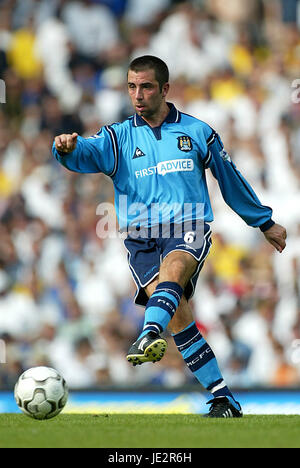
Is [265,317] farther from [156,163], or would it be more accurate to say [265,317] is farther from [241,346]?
[156,163]

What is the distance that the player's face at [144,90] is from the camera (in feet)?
18.2

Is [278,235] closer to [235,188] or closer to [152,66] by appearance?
[235,188]

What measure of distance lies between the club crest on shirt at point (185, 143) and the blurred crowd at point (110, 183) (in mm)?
3704

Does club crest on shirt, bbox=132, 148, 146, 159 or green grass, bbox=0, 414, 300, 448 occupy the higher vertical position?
club crest on shirt, bbox=132, 148, 146, 159

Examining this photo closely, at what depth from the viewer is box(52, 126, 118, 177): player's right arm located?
5340 mm

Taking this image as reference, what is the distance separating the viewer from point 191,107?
10531 millimetres

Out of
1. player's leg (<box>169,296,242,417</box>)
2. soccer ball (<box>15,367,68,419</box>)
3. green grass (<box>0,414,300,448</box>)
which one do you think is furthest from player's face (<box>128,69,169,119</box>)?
green grass (<box>0,414,300,448</box>)

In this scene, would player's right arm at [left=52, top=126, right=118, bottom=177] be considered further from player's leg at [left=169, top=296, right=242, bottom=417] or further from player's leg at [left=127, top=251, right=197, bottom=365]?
player's leg at [left=169, top=296, right=242, bottom=417]

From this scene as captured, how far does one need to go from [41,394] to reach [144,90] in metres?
2.09
